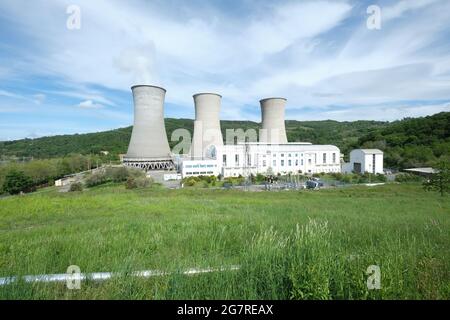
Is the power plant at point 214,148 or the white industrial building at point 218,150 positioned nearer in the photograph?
the power plant at point 214,148

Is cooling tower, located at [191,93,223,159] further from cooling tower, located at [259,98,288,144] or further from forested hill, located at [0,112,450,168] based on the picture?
forested hill, located at [0,112,450,168]

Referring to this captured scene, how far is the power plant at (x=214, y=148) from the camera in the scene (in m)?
22.8

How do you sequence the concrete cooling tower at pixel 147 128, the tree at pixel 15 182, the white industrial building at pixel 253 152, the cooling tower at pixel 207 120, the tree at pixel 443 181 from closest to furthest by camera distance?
the tree at pixel 443 181 → the tree at pixel 15 182 → the concrete cooling tower at pixel 147 128 → the cooling tower at pixel 207 120 → the white industrial building at pixel 253 152

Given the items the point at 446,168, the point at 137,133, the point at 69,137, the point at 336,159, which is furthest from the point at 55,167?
the point at 69,137

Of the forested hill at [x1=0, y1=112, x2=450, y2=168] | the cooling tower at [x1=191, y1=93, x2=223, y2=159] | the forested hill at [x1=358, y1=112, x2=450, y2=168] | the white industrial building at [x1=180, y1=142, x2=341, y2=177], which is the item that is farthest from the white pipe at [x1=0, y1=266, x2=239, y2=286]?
the forested hill at [x1=0, y1=112, x2=450, y2=168]

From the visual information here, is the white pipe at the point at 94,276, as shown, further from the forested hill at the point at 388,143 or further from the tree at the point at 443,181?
the forested hill at the point at 388,143

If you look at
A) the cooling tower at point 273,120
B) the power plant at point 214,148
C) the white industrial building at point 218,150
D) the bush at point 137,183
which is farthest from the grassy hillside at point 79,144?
the bush at point 137,183

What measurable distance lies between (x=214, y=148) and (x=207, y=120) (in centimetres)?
370

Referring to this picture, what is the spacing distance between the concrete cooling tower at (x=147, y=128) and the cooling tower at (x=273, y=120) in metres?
10.4

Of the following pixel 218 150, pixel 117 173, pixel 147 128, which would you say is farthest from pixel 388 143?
pixel 117 173

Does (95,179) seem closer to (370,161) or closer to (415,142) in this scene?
(370,161)

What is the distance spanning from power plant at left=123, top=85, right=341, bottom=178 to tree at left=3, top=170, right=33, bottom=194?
28.7 feet

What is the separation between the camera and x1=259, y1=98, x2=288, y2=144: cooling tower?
84.9 feet
